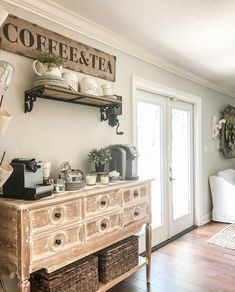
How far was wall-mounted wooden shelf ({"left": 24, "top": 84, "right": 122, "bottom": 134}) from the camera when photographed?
179 centimetres

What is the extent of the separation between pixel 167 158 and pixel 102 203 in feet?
6.04

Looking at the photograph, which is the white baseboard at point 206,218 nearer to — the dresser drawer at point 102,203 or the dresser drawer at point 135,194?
the dresser drawer at point 135,194

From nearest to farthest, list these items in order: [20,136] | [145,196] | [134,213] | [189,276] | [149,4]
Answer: [20,136] → [149,4] → [134,213] → [145,196] → [189,276]

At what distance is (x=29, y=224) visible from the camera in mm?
1404

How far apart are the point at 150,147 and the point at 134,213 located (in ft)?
4.13

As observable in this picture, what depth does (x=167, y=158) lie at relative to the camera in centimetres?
350

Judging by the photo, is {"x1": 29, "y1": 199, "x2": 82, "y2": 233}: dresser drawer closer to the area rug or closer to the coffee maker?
the coffee maker

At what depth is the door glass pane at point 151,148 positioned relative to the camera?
312cm

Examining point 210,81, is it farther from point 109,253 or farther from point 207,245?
point 109,253


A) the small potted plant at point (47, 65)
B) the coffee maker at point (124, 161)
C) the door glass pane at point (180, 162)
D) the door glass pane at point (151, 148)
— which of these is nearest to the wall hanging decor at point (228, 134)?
the door glass pane at point (180, 162)

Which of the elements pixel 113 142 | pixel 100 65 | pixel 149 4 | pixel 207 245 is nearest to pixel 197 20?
pixel 149 4

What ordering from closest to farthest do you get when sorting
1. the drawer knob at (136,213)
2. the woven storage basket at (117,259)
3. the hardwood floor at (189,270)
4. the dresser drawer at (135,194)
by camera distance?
the woven storage basket at (117,259)
the dresser drawer at (135,194)
the drawer knob at (136,213)
the hardwood floor at (189,270)

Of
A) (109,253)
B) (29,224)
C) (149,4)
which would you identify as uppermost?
(149,4)

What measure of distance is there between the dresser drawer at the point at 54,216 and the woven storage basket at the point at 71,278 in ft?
1.17
